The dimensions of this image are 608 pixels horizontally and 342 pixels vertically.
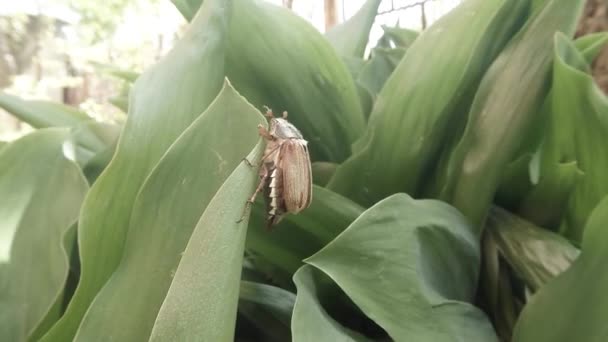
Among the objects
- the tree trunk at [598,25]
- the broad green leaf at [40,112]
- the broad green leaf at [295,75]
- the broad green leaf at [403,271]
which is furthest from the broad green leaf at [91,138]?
the tree trunk at [598,25]

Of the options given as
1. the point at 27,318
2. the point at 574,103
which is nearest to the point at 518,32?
the point at 574,103

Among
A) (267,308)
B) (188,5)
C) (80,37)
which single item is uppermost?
(188,5)

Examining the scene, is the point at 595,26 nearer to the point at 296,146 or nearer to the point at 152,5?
the point at 296,146

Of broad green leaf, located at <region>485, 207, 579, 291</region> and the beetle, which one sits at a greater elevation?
the beetle

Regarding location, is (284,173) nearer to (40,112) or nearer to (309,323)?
(309,323)

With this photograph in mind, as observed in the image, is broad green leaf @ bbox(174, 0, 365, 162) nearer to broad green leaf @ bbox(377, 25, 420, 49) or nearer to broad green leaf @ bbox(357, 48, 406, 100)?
broad green leaf @ bbox(357, 48, 406, 100)

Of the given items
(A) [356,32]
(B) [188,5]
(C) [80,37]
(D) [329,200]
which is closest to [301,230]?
(D) [329,200]

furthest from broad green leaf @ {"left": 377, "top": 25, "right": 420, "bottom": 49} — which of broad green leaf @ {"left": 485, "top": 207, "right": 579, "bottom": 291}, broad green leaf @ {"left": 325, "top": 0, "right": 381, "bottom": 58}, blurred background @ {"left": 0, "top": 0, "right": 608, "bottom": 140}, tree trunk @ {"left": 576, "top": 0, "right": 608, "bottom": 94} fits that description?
blurred background @ {"left": 0, "top": 0, "right": 608, "bottom": 140}
